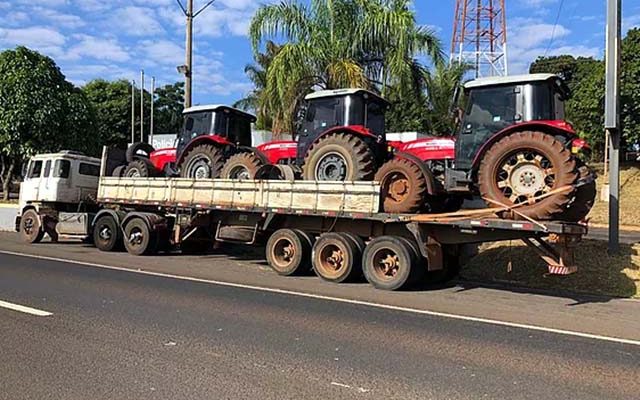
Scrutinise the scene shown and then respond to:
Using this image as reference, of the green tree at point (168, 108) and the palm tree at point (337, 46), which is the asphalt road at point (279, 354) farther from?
the green tree at point (168, 108)

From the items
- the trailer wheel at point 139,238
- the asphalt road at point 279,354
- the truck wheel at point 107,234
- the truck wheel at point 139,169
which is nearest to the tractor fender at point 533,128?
the asphalt road at point 279,354

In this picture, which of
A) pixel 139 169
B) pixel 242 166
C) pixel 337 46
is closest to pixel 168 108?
pixel 337 46

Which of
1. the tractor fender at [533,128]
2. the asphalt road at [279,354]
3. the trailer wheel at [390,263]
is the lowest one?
the asphalt road at [279,354]

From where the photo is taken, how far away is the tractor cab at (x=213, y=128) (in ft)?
50.3

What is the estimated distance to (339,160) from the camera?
40.2 feet

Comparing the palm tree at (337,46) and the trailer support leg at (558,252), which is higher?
the palm tree at (337,46)

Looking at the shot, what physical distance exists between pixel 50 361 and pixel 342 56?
54.6ft

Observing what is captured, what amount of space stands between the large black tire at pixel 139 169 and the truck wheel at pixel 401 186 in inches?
294

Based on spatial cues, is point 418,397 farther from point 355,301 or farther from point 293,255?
point 293,255

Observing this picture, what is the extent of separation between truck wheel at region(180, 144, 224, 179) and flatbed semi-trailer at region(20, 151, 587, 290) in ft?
2.27

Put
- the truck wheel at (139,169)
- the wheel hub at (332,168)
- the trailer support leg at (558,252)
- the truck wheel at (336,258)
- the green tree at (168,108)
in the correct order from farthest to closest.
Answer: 1. the green tree at (168,108)
2. the truck wheel at (139,169)
3. the wheel hub at (332,168)
4. the truck wheel at (336,258)
5. the trailer support leg at (558,252)

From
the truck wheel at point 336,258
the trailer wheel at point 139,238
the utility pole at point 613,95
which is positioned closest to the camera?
the truck wheel at point 336,258

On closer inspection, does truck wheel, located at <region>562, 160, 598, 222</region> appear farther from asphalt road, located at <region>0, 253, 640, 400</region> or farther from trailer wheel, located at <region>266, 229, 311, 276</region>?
trailer wheel, located at <region>266, 229, 311, 276</region>

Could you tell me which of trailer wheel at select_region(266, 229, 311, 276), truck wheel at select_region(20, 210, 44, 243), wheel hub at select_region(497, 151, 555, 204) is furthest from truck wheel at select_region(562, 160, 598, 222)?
truck wheel at select_region(20, 210, 44, 243)
